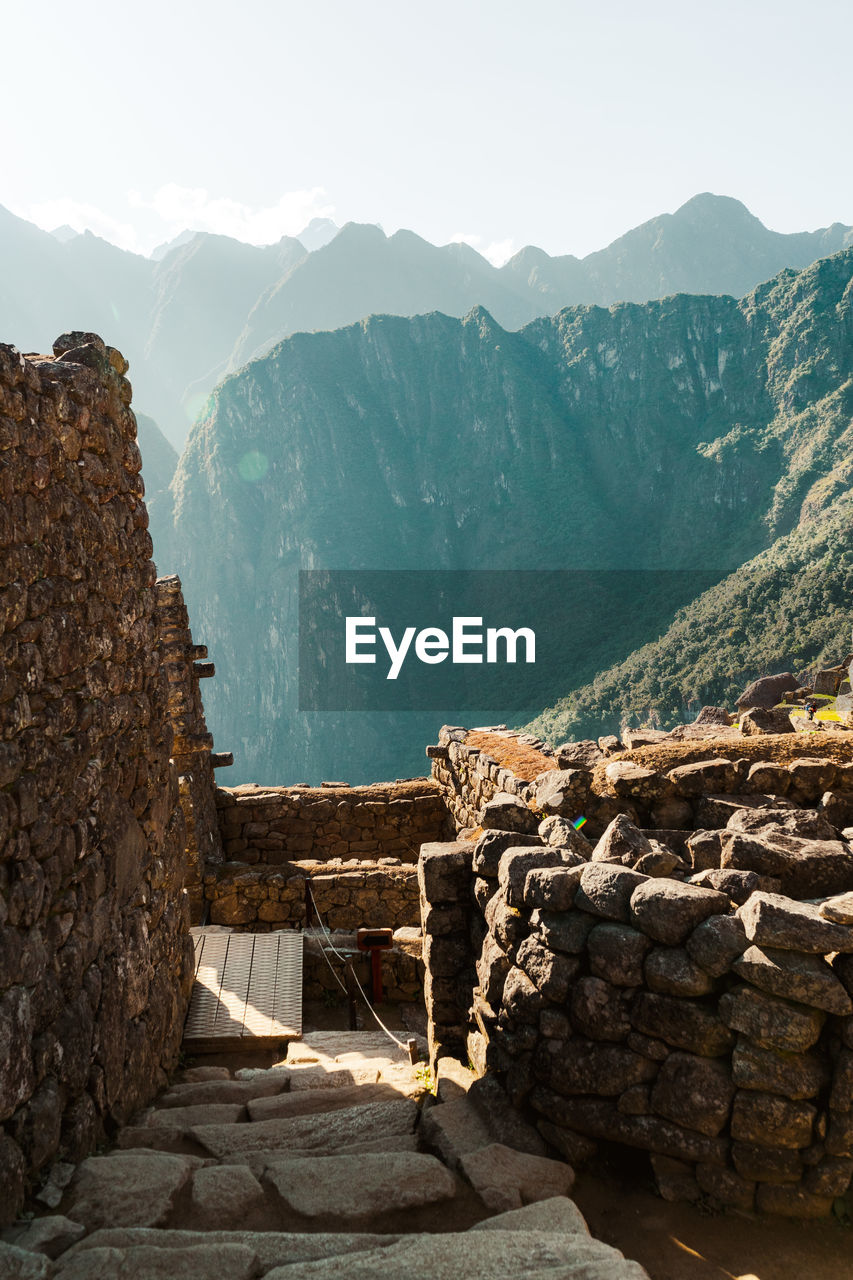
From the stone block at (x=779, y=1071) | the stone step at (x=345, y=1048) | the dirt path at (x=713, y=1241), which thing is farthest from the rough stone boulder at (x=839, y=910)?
the stone step at (x=345, y=1048)

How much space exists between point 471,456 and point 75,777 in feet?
441

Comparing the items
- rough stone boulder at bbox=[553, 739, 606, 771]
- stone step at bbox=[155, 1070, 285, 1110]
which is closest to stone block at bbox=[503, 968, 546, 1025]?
stone step at bbox=[155, 1070, 285, 1110]

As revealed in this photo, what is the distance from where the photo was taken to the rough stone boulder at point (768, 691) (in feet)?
93.8

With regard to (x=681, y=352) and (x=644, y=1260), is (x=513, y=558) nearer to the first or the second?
(x=681, y=352)

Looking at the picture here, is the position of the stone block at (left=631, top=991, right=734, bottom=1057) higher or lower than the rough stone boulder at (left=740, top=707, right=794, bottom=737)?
lower

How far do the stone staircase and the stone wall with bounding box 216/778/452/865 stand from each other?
8.18 meters

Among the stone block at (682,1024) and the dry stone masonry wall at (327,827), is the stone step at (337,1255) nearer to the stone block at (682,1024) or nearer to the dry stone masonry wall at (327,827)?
the stone block at (682,1024)

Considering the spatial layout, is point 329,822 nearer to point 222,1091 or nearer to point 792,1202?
point 222,1091

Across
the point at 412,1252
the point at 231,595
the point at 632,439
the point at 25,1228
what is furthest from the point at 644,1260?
the point at 231,595

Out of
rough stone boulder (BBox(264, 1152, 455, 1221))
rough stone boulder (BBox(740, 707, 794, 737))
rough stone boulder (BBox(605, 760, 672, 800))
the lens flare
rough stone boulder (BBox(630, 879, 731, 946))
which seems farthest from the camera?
the lens flare

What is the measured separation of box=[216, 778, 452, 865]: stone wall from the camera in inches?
517

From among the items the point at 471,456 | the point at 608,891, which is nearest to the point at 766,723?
the point at 608,891

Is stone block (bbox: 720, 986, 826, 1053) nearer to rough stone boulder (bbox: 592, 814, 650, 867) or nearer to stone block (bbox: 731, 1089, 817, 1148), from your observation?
stone block (bbox: 731, 1089, 817, 1148)

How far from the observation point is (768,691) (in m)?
29.1
